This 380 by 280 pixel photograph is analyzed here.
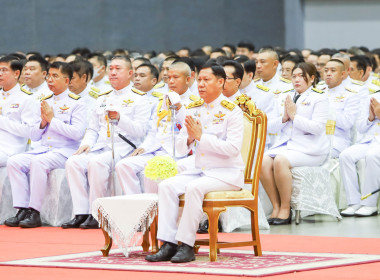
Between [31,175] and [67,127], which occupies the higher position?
[67,127]

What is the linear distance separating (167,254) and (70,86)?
12.7 ft

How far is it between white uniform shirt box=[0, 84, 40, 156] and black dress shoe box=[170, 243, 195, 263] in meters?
3.47

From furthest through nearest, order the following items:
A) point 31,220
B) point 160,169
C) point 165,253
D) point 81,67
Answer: point 81,67
point 31,220
point 160,169
point 165,253

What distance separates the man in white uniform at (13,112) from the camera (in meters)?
9.26

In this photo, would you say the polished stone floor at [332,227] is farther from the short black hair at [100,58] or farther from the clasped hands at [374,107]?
the short black hair at [100,58]

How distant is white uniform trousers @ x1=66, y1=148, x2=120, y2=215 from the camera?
8680 mm

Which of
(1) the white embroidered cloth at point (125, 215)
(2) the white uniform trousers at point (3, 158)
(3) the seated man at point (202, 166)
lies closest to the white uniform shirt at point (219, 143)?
(3) the seated man at point (202, 166)

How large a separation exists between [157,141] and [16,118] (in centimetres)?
159

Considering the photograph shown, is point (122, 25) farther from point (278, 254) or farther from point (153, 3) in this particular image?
point (278, 254)

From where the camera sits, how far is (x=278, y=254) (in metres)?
6.53

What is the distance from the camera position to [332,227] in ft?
27.3

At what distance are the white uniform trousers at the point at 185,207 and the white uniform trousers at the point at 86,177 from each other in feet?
7.83

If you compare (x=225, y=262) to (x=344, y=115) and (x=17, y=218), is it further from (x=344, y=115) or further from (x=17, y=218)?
(x=344, y=115)

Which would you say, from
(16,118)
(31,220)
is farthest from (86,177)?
(16,118)
